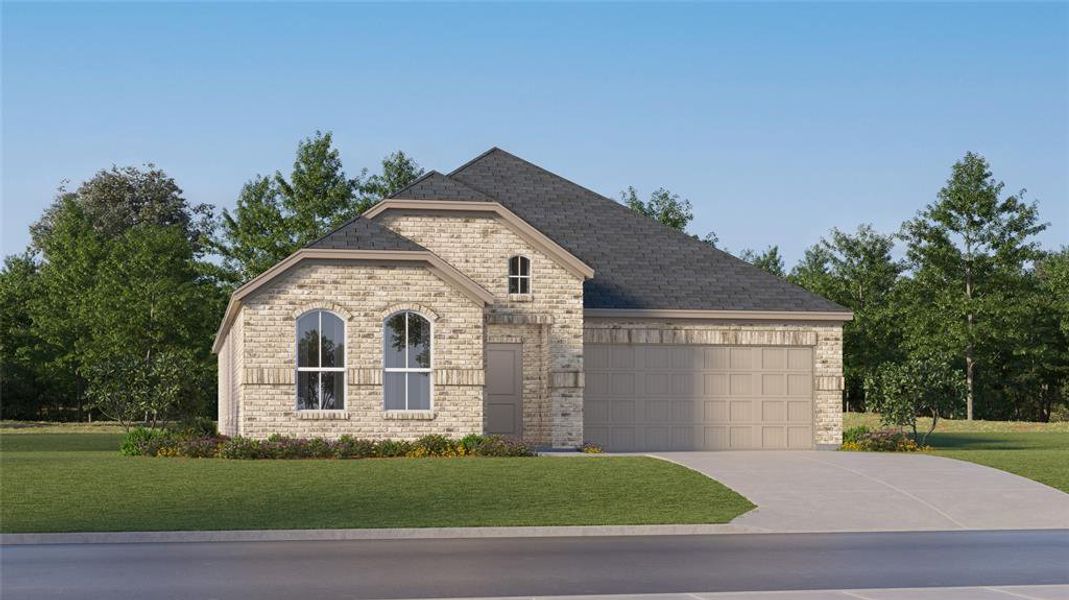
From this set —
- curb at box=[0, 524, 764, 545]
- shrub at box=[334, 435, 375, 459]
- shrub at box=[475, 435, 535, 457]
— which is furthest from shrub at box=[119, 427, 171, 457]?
curb at box=[0, 524, 764, 545]

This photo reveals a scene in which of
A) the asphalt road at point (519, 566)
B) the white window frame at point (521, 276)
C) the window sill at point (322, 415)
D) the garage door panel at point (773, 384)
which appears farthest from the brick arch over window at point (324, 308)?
the asphalt road at point (519, 566)

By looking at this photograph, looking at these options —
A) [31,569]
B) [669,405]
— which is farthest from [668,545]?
[669,405]

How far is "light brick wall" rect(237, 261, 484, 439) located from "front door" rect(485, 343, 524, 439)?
260 cm

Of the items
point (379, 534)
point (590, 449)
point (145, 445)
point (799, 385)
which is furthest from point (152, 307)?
point (379, 534)

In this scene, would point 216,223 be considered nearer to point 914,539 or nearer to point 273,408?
point 273,408

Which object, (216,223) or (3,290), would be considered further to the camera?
(216,223)

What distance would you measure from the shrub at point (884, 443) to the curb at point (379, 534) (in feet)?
44.6

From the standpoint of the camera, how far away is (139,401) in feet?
120

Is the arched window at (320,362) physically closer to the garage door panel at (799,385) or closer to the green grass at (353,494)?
A: the green grass at (353,494)

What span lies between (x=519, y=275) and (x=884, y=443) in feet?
31.2

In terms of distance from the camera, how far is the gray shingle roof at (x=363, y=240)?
29.6m

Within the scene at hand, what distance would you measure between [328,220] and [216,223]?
37419 mm

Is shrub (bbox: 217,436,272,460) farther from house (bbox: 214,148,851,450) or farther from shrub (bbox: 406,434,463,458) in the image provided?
shrub (bbox: 406,434,463,458)

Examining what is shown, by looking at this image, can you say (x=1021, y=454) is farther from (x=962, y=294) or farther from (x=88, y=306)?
(x=88, y=306)
